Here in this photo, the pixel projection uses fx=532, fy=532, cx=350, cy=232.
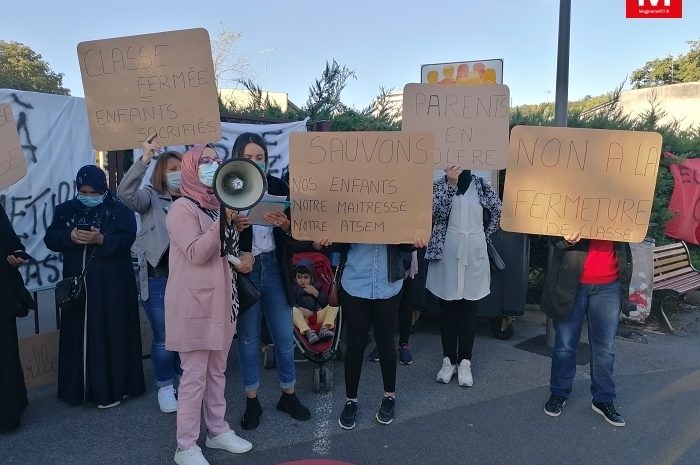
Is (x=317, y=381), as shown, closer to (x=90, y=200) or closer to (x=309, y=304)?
(x=309, y=304)

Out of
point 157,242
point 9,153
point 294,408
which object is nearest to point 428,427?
point 294,408

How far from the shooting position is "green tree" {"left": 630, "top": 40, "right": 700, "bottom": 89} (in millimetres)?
31969

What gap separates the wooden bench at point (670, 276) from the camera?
612 cm

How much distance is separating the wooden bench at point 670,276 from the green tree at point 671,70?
3036 centimetres

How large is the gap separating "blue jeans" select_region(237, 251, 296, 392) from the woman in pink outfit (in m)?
0.32

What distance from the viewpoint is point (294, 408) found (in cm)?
368

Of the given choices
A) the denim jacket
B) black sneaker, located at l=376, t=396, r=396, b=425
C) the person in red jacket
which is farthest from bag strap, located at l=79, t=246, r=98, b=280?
the person in red jacket

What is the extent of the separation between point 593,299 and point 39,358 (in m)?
4.10

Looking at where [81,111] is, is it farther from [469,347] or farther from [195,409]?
[469,347]

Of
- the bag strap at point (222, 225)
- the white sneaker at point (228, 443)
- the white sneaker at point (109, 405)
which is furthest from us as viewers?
the white sneaker at point (109, 405)

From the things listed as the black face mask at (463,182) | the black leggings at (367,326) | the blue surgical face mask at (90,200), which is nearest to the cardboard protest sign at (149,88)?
the blue surgical face mask at (90,200)

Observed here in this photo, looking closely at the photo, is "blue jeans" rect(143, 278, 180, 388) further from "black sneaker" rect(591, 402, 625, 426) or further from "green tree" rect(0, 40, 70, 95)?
"green tree" rect(0, 40, 70, 95)

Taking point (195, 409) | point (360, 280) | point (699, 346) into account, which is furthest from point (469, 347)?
point (699, 346)

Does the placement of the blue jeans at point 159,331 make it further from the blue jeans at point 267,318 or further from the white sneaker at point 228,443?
the white sneaker at point 228,443
